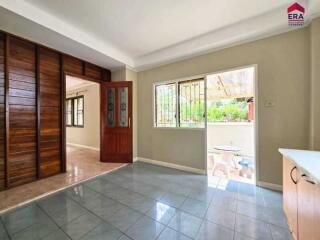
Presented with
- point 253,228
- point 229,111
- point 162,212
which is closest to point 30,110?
point 162,212

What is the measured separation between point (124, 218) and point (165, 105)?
2.69 metres

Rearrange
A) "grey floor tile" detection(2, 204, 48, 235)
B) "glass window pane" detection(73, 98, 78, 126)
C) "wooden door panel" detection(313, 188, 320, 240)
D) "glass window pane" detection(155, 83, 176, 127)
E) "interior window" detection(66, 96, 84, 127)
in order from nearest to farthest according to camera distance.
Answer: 1. "wooden door panel" detection(313, 188, 320, 240)
2. "grey floor tile" detection(2, 204, 48, 235)
3. "glass window pane" detection(155, 83, 176, 127)
4. "interior window" detection(66, 96, 84, 127)
5. "glass window pane" detection(73, 98, 78, 126)

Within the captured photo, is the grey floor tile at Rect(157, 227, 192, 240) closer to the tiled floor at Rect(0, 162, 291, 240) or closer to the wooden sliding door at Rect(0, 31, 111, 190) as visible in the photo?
the tiled floor at Rect(0, 162, 291, 240)

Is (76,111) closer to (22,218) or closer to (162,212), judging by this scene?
(22,218)

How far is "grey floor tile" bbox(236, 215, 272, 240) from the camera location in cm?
148

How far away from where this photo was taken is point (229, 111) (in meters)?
5.70

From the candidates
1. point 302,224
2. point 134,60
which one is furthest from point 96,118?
point 302,224

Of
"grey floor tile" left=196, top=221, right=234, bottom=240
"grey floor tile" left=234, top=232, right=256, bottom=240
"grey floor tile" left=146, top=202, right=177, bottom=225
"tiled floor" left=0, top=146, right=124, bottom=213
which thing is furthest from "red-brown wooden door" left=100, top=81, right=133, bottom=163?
"grey floor tile" left=234, top=232, right=256, bottom=240

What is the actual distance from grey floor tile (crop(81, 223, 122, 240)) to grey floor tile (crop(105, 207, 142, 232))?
57mm

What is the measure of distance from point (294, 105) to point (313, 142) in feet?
1.96

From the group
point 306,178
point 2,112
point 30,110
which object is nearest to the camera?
point 306,178

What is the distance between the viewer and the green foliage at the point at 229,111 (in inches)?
217

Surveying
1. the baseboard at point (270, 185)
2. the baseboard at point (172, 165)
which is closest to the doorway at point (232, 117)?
the baseboard at point (172, 165)

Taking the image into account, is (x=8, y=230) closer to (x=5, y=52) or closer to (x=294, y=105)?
(x=5, y=52)
